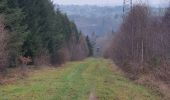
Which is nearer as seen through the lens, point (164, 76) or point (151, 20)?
point (164, 76)

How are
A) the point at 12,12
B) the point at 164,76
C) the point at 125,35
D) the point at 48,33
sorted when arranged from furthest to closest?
the point at 48,33
the point at 125,35
the point at 12,12
the point at 164,76

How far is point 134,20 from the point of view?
4966 centimetres

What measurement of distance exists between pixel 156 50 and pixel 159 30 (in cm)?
170

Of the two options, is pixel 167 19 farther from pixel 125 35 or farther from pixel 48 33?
pixel 48 33

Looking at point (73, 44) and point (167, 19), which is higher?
point (167, 19)

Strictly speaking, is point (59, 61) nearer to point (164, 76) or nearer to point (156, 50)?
point (156, 50)

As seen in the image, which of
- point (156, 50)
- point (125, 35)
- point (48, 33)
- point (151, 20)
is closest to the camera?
point (156, 50)

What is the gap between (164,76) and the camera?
33.8 metres

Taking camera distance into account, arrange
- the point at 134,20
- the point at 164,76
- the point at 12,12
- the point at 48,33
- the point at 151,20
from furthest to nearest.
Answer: the point at 48,33, the point at 134,20, the point at 151,20, the point at 12,12, the point at 164,76

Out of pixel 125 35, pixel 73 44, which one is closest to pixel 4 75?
pixel 125 35

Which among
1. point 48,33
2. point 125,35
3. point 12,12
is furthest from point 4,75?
point 48,33

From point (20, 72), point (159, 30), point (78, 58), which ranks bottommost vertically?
point (78, 58)

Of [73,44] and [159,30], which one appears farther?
[73,44]

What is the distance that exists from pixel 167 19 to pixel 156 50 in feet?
9.46
